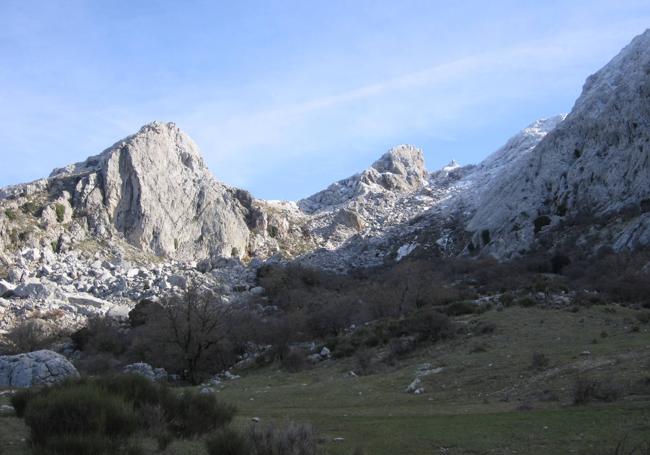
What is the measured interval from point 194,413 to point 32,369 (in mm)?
14963

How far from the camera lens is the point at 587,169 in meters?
63.0

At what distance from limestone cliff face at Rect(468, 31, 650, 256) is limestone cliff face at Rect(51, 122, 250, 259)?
35937mm

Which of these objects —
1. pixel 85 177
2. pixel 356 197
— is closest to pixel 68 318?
pixel 85 177

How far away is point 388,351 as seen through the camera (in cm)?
2492

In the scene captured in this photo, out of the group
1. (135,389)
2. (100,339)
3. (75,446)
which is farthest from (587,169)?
(75,446)

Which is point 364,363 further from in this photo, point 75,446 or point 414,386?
point 75,446

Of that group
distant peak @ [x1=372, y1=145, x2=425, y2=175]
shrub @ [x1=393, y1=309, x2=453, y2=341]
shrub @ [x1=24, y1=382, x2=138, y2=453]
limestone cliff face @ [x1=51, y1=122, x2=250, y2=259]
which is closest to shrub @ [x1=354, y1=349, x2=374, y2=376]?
shrub @ [x1=393, y1=309, x2=453, y2=341]

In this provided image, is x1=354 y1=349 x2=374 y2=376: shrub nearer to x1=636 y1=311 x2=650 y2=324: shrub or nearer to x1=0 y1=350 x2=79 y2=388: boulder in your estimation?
x1=636 y1=311 x2=650 y2=324: shrub

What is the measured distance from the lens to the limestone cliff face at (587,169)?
57778 millimetres

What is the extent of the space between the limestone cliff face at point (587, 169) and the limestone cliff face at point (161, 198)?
1415 inches

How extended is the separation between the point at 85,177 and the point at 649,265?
63821 mm

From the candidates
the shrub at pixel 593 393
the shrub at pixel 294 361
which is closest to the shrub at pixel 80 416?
the shrub at pixel 593 393

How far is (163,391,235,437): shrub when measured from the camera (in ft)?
32.2

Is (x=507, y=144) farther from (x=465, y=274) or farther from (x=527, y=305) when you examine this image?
(x=527, y=305)
